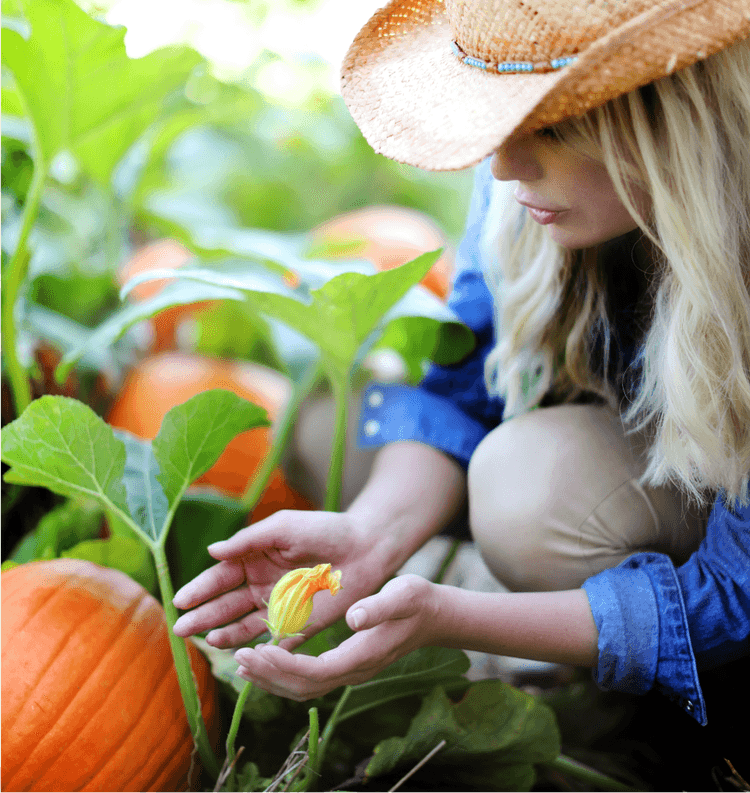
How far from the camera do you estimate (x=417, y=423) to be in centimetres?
93

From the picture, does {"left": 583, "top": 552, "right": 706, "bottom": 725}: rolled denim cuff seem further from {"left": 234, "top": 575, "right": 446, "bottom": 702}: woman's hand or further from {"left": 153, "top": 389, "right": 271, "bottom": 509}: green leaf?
{"left": 153, "top": 389, "right": 271, "bottom": 509}: green leaf

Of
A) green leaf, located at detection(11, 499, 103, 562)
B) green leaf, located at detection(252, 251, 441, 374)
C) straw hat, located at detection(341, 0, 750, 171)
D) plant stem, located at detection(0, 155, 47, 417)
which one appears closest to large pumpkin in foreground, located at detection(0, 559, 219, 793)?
A: green leaf, located at detection(11, 499, 103, 562)

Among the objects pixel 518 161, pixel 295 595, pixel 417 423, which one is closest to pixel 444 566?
pixel 417 423

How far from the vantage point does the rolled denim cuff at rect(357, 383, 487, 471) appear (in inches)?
36.1

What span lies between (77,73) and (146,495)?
461 mm

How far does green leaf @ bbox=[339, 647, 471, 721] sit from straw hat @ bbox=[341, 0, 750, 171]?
0.44 meters

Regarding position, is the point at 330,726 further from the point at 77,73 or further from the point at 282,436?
the point at 77,73

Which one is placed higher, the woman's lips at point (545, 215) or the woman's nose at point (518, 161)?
the woman's nose at point (518, 161)

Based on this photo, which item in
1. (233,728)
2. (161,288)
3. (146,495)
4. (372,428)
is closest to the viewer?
(233,728)

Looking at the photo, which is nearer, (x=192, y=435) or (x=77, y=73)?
(x=192, y=435)

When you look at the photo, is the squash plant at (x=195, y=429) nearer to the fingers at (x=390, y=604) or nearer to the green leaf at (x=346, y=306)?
the green leaf at (x=346, y=306)

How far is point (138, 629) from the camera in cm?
70

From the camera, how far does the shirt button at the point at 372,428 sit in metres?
0.95

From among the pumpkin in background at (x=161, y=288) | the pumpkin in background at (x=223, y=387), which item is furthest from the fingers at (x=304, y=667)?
the pumpkin in background at (x=161, y=288)
